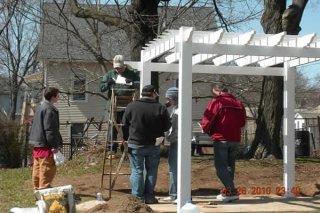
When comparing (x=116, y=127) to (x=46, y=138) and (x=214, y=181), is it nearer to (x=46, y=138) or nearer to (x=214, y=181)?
(x=46, y=138)

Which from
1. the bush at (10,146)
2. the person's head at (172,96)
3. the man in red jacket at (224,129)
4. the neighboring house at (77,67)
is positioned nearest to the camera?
the person's head at (172,96)

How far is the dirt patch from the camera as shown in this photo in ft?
33.2

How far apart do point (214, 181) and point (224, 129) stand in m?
2.62

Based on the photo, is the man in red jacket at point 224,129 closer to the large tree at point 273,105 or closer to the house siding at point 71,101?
the large tree at point 273,105

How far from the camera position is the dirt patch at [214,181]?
1011 cm

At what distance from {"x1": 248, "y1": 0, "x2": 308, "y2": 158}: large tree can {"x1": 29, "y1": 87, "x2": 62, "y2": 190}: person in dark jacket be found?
731cm

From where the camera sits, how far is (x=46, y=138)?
864 cm

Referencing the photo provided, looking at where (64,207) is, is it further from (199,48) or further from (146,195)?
(199,48)

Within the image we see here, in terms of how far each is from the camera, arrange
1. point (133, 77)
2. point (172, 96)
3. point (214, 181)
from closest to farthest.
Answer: point (172, 96), point (133, 77), point (214, 181)

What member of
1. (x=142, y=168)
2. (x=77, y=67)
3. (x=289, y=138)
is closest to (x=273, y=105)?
(x=289, y=138)

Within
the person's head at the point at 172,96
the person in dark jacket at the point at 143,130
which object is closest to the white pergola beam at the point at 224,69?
the person's head at the point at 172,96

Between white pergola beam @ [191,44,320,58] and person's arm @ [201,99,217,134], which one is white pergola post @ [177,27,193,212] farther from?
person's arm @ [201,99,217,134]

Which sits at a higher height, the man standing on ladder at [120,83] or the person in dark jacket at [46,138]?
the man standing on ladder at [120,83]

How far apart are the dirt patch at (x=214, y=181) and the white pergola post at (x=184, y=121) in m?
0.72
